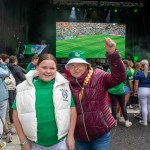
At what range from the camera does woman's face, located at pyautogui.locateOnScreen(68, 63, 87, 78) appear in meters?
3.16

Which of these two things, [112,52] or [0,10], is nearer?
[112,52]

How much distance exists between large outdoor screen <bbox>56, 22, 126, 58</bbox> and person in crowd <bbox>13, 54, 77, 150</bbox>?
15.3 m

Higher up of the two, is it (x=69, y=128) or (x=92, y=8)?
(x=92, y=8)

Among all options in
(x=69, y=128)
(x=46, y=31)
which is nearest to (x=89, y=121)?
(x=69, y=128)

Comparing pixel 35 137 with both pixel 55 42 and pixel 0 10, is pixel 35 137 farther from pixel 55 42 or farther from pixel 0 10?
pixel 55 42

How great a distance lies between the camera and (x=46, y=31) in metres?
19.1

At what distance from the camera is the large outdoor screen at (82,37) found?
59.7ft

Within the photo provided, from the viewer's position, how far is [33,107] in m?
2.83

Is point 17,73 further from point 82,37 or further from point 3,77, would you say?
point 82,37

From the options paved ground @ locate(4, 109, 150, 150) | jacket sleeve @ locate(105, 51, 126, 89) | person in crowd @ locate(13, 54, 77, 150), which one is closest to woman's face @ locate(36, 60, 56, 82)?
person in crowd @ locate(13, 54, 77, 150)

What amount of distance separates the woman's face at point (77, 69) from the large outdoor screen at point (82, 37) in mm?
15008

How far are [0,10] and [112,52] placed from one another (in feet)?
35.3

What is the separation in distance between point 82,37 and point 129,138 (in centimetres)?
1244

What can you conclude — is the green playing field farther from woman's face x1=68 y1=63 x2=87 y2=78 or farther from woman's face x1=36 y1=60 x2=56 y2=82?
woman's face x1=36 y1=60 x2=56 y2=82
